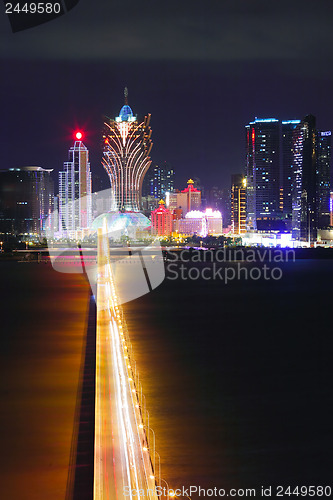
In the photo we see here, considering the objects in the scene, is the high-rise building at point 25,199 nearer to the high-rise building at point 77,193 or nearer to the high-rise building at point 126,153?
the high-rise building at point 77,193

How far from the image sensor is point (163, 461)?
8.16m

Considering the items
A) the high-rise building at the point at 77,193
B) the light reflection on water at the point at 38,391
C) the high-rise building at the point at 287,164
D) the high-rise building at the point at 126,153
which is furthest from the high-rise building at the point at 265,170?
the light reflection on water at the point at 38,391

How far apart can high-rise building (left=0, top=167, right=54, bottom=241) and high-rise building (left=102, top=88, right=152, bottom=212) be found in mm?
29139

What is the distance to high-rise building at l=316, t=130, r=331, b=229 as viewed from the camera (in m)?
133

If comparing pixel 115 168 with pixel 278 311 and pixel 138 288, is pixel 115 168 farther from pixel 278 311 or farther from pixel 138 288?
pixel 278 311

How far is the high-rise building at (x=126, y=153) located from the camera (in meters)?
116

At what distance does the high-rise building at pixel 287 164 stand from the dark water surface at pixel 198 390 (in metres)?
122

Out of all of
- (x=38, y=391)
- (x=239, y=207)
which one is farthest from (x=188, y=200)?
(x=38, y=391)

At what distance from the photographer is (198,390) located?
Answer: 469 inches

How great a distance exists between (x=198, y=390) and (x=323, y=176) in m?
134

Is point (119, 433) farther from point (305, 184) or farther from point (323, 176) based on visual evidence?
point (323, 176)

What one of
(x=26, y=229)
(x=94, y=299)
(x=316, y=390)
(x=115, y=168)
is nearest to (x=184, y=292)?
(x=94, y=299)

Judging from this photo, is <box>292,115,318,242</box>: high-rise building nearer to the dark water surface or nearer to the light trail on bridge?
the dark water surface

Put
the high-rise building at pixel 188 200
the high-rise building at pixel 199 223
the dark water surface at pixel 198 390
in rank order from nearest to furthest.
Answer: the dark water surface at pixel 198 390
the high-rise building at pixel 199 223
the high-rise building at pixel 188 200
